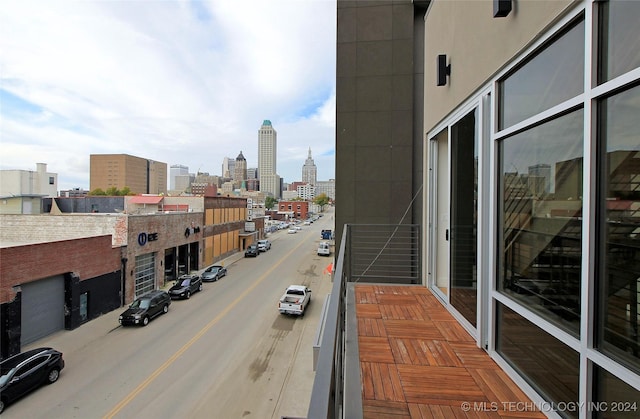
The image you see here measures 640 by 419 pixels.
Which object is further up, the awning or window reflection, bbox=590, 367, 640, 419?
the awning

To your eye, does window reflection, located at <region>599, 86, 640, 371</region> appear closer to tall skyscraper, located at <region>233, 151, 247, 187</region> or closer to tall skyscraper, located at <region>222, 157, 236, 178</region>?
tall skyscraper, located at <region>233, 151, 247, 187</region>

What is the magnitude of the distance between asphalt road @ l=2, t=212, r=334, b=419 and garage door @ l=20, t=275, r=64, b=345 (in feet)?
1.27

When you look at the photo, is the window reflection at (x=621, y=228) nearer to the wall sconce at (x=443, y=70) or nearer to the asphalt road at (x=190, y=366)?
the wall sconce at (x=443, y=70)

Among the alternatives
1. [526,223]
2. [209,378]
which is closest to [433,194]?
[526,223]

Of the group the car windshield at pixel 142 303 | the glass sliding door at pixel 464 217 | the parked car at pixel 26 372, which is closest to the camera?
the glass sliding door at pixel 464 217

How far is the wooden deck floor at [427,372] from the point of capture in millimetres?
1908

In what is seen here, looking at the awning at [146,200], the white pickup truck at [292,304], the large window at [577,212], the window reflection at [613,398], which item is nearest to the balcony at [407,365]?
the large window at [577,212]

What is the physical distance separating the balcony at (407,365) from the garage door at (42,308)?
13219 millimetres

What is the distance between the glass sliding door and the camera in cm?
297

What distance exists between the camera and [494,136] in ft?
8.47

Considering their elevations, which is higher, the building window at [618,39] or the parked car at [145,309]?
the building window at [618,39]

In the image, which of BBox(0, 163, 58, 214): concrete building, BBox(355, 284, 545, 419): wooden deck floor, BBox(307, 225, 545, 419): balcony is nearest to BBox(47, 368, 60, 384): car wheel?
BBox(307, 225, 545, 419): balcony

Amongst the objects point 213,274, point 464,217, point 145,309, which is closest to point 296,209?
point 213,274

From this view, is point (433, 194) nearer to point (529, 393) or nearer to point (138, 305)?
point (529, 393)
